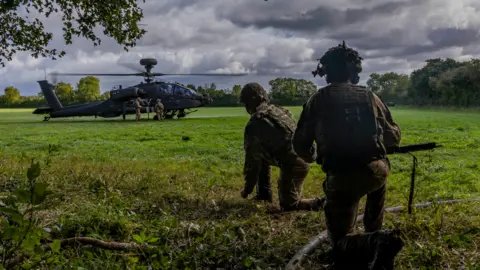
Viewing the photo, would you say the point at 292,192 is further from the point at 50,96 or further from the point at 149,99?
the point at 50,96

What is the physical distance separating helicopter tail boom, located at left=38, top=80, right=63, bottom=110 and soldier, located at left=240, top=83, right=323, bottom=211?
33644 millimetres

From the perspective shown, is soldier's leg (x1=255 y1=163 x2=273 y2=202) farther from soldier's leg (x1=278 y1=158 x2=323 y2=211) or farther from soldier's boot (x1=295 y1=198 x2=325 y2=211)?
soldier's boot (x1=295 y1=198 x2=325 y2=211)

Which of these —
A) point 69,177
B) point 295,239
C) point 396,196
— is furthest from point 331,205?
point 69,177

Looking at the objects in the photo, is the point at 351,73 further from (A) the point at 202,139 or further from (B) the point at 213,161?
(A) the point at 202,139

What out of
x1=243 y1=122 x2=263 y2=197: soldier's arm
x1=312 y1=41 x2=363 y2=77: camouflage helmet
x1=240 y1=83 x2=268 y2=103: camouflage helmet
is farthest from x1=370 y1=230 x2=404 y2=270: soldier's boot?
x1=240 y1=83 x2=268 y2=103: camouflage helmet

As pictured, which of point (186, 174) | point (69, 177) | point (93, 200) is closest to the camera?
point (93, 200)

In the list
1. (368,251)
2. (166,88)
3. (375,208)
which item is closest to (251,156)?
(375,208)

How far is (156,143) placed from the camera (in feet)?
48.2

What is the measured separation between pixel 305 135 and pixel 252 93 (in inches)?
73.6

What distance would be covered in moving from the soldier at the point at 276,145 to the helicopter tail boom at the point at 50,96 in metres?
33.6

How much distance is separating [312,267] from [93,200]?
308 centimetres

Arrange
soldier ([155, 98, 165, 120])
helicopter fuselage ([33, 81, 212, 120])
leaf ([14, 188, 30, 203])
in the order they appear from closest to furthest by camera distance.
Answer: leaf ([14, 188, 30, 203]) → soldier ([155, 98, 165, 120]) → helicopter fuselage ([33, 81, 212, 120])

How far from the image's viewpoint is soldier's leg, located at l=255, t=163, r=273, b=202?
598 cm

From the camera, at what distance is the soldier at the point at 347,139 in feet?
11.3
